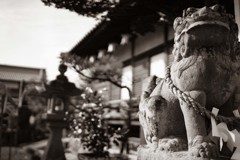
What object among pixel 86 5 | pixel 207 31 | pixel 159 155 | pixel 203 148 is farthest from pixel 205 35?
pixel 86 5

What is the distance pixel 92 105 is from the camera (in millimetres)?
5609

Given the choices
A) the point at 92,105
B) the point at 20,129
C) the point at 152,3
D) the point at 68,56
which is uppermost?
the point at 152,3

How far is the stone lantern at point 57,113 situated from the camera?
19.7 ft

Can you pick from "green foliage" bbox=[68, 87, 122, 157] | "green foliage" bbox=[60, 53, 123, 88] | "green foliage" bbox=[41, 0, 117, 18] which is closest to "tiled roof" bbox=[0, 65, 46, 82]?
"green foliage" bbox=[60, 53, 123, 88]

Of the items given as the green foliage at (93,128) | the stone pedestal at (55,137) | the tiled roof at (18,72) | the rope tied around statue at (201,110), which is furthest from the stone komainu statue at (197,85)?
the tiled roof at (18,72)

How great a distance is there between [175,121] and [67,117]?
458cm

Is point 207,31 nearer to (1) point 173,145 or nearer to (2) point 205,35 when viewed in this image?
(2) point 205,35

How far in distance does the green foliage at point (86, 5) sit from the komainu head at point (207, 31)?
3.48m

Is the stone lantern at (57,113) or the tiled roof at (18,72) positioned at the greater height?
the tiled roof at (18,72)

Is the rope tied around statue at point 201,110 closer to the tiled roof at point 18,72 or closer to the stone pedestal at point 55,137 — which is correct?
the stone pedestal at point 55,137

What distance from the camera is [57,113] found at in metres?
6.35

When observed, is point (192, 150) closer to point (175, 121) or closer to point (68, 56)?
point (175, 121)

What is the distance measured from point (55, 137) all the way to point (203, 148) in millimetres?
5064

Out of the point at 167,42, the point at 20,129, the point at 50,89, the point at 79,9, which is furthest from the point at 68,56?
the point at 20,129
